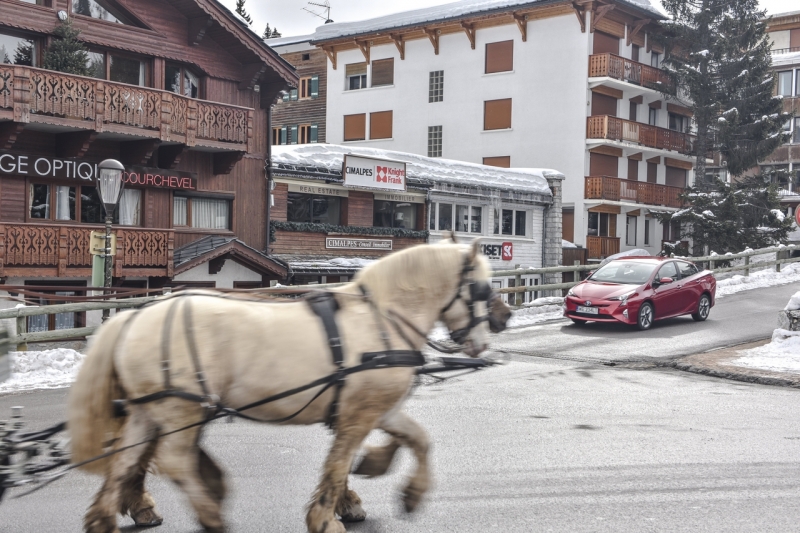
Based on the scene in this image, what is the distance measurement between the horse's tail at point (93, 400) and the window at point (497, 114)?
38.7 metres

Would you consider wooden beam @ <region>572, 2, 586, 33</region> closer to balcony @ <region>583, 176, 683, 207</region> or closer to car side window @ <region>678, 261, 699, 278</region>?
balcony @ <region>583, 176, 683, 207</region>

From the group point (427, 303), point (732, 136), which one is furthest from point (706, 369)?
point (732, 136)

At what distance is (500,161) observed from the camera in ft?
140

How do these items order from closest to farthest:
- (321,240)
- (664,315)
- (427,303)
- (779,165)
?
(427,303) < (664,315) < (321,240) < (779,165)

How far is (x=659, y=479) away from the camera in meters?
6.82

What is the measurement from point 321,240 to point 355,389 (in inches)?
920

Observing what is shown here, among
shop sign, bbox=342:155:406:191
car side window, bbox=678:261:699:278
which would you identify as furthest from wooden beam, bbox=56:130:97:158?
car side window, bbox=678:261:699:278

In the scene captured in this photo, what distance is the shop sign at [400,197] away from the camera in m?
30.8

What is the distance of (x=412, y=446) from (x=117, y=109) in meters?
18.4

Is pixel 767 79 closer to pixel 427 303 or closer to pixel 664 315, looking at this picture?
pixel 664 315

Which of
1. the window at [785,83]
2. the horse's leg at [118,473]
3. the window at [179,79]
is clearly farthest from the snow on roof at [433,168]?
the window at [785,83]

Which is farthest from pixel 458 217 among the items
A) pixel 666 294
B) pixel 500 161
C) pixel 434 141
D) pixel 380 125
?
pixel 666 294

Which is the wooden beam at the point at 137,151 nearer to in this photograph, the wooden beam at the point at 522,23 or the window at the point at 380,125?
the wooden beam at the point at 522,23

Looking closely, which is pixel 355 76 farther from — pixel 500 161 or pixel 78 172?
pixel 78 172
